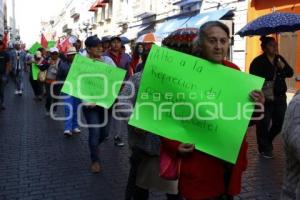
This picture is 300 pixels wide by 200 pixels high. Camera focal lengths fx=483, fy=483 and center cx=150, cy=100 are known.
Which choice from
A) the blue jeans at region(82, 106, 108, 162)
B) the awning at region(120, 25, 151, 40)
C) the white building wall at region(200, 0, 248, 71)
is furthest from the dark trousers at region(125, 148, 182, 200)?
the awning at region(120, 25, 151, 40)

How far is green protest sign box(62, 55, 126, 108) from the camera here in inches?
221

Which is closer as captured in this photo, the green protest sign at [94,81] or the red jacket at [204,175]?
the red jacket at [204,175]

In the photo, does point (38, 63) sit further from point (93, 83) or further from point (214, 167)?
point (214, 167)

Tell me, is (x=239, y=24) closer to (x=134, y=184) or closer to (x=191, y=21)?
(x=191, y=21)

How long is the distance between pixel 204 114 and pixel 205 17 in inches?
592

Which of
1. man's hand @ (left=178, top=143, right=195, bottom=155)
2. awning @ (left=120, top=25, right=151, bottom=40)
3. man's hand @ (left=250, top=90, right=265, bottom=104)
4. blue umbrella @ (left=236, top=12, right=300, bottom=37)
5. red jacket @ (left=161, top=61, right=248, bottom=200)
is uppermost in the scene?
awning @ (left=120, top=25, right=151, bottom=40)

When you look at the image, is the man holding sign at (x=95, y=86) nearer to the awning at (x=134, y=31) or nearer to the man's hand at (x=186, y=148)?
the man's hand at (x=186, y=148)

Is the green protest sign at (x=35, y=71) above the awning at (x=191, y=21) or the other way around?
the other way around

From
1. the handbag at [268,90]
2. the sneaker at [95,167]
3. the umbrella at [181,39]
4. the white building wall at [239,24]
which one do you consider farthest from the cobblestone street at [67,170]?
the white building wall at [239,24]

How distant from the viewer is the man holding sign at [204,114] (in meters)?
2.71

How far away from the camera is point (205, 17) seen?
57.0 feet

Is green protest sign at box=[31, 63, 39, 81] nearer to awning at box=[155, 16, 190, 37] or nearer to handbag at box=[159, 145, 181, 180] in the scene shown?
Result: awning at box=[155, 16, 190, 37]

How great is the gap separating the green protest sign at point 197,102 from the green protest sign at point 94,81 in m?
2.69

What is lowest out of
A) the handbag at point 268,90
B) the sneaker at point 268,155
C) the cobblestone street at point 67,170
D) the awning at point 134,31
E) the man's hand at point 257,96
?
the cobblestone street at point 67,170
